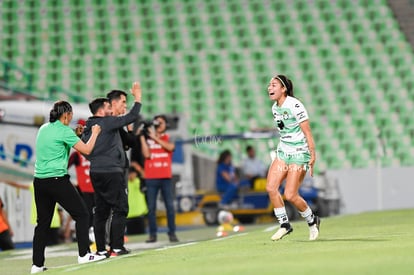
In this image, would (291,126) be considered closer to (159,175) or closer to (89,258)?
(89,258)

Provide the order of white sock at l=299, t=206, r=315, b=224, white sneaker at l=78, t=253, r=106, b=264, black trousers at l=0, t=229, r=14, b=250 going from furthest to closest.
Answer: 1. black trousers at l=0, t=229, r=14, b=250
2. white sock at l=299, t=206, r=315, b=224
3. white sneaker at l=78, t=253, r=106, b=264

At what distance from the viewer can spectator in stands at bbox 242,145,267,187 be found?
24656 millimetres

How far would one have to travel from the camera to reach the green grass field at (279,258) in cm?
851

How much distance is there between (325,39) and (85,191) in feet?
57.6

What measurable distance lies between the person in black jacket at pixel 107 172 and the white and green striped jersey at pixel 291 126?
6.09 ft

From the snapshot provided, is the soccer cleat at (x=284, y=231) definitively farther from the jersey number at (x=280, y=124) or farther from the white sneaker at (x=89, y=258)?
the white sneaker at (x=89, y=258)

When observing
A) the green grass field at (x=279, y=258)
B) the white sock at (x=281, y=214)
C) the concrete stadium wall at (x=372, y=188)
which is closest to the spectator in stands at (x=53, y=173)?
the green grass field at (x=279, y=258)

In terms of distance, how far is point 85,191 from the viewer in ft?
50.7

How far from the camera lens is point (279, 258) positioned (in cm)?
965

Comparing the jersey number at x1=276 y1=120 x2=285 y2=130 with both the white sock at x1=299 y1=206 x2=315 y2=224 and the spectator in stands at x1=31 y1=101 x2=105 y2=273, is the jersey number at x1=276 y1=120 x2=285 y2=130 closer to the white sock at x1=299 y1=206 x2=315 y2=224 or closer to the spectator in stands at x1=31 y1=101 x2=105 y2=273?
the white sock at x1=299 y1=206 x2=315 y2=224

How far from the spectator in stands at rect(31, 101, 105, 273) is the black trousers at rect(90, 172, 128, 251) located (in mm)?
1242

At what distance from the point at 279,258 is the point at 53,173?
2.81 m

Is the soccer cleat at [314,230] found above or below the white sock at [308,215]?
below

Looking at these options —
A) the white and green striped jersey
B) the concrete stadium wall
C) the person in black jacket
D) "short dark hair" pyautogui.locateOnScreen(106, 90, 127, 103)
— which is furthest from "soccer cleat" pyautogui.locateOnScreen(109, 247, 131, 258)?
the concrete stadium wall
